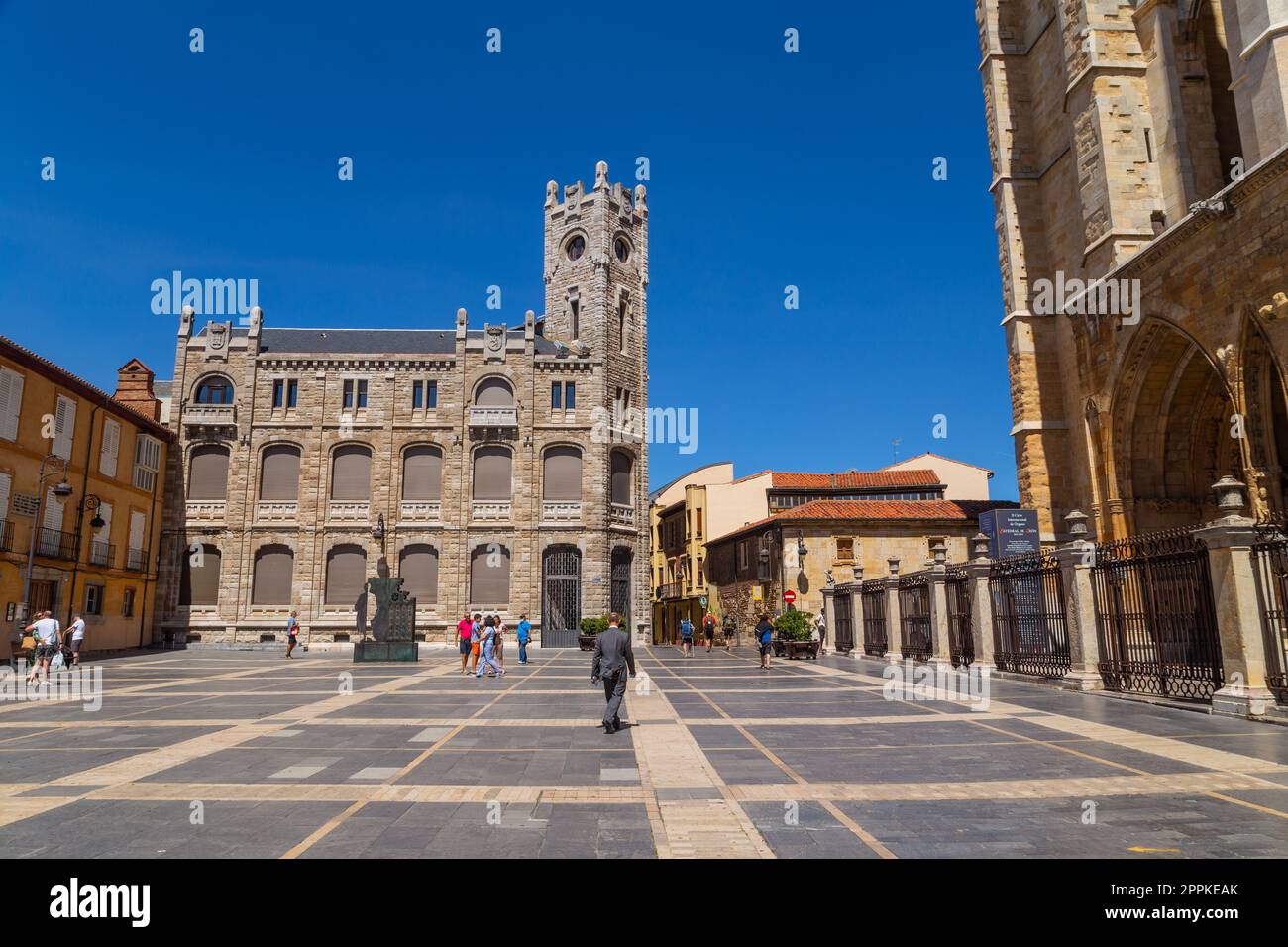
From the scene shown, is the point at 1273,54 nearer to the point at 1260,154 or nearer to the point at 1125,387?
the point at 1260,154

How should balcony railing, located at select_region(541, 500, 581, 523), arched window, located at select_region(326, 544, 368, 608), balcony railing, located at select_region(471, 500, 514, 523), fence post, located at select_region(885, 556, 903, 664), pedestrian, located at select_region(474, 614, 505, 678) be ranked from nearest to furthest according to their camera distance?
pedestrian, located at select_region(474, 614, 505, 678)
fence post, located at select_region(885, 556, 903, 664)
arched window, located at select_region(326, 544, 368, 608)
balcony railing, located at select_region(471, 500, 514, 523)
balcony railing, located at select_region(541, 500, 581, 523)

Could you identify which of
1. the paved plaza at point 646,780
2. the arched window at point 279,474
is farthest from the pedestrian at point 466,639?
the arched window at point 279,474

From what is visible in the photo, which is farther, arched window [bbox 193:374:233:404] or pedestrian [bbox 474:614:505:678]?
→ arched window [bbox 193:374:233:404]

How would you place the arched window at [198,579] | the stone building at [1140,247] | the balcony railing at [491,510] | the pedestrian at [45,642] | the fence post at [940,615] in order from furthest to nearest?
the balcony railing at [491,510] < the arched window at [198,579] < the fence post at [940,615] < the pedestrian at [45,642] < the stone building at [1140,247]

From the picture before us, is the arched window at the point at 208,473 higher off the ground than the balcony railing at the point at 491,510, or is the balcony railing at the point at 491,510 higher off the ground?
the arched window at the point at 208,473

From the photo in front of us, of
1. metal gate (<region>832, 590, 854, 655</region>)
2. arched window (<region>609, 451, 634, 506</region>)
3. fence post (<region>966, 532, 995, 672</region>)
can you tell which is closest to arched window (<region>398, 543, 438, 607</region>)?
arched window (<region>609, 451, 634, 506</region>)

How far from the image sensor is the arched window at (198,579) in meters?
37.2

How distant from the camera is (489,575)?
37.7 metres

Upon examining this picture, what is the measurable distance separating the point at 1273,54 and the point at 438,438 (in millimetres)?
32899

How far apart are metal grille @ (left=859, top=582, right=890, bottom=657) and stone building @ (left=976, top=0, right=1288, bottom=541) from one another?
5.32 metres

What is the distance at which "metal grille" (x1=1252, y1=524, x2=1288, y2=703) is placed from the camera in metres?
10.2

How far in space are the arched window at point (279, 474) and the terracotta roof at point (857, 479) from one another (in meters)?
26.3

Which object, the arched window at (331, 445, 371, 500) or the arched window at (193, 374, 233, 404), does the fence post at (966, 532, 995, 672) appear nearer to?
the arched window at (331, 445, 371, 500)

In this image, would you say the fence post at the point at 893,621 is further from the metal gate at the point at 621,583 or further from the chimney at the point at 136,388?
the chimney at the point at 136,388
